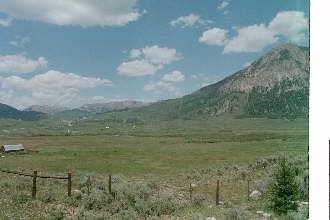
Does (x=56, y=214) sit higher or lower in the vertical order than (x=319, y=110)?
lower

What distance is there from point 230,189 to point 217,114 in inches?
6049

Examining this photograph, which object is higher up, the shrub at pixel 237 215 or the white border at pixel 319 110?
the white border at pixel 319 110

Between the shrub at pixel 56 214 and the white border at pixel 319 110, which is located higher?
the white border at pixel 319 110

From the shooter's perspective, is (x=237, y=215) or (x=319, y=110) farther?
(x=237, y=215)

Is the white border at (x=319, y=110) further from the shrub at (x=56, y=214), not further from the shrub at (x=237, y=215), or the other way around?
the shrub at (x=56, y=214)

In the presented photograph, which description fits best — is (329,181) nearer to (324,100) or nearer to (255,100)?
(324,100)

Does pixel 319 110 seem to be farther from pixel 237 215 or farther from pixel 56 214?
pixel 56 214

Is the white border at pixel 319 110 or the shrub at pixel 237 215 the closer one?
the white border at pixel 319 110

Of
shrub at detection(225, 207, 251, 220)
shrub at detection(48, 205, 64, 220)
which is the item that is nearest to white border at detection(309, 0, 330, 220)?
shrub at detection(225, 207, 251, 220)

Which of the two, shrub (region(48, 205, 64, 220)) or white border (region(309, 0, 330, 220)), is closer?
white border (region(309, 0, 330, 220))

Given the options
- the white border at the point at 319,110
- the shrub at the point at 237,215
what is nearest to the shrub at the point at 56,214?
the shrub at the point at 237,215

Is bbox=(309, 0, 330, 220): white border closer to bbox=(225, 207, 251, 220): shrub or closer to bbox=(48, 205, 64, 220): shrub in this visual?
bbox=(225, 207, 251, 220): shrub

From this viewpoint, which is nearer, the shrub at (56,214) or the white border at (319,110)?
the white border at (319,110)

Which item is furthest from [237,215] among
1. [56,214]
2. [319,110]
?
[319,110]
